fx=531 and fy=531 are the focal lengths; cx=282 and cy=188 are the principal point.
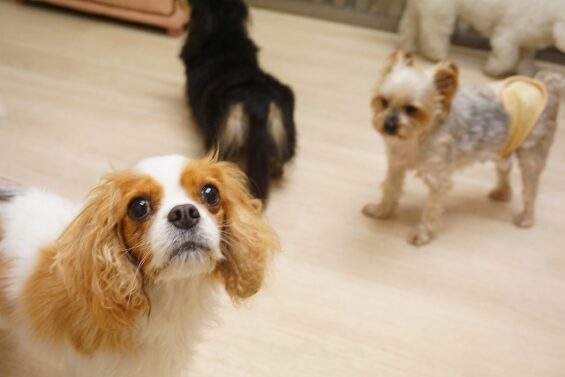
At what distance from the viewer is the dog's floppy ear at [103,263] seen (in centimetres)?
92

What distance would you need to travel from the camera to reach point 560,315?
1724mm

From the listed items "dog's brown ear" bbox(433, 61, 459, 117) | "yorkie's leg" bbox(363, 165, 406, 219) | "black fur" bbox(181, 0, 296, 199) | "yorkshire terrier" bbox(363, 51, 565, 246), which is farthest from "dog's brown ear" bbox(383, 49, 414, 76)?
"black fur" bbox(181, 0, 296, 199)

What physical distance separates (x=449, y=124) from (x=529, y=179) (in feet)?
1.47

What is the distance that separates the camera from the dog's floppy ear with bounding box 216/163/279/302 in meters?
1.04

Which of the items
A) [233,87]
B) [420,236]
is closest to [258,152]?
[233,87]

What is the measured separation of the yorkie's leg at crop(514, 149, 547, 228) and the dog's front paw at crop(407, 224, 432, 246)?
15.7 inches

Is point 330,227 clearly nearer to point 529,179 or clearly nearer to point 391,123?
point 391,123

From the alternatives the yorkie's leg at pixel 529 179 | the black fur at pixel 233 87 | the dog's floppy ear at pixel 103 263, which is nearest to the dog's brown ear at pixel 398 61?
the black fur at pixel 233 87

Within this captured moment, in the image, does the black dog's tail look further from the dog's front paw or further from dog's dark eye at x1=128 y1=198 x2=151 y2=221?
dog's dark eye at x1=128 y1=198 x2=151 y2=221

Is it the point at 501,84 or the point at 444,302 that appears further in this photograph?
the point at 501,84

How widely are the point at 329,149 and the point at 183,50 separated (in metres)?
0.86

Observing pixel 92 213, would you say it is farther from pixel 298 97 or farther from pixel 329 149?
pixel 298 97

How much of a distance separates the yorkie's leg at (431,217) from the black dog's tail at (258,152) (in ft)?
1.92

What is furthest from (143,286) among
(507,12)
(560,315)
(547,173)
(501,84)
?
(507,12)
